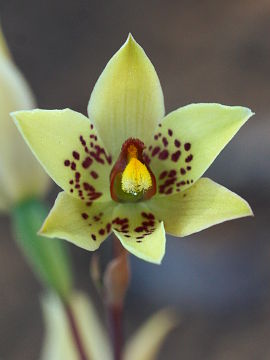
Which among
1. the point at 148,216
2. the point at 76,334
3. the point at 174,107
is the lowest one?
the point at 174,107

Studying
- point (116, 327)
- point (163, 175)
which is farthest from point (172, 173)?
point (116, 327)

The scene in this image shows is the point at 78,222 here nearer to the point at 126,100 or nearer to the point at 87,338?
the point at 126,100

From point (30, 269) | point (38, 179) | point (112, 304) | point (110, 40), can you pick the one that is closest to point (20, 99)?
point (38, 179)

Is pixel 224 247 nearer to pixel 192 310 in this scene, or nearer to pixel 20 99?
pixel 192 310

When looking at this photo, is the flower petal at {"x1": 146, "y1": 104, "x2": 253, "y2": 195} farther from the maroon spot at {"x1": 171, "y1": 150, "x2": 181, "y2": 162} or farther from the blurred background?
the blurred background

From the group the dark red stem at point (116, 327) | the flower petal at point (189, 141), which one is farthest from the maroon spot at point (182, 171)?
the dark red stem at point (116, 327)

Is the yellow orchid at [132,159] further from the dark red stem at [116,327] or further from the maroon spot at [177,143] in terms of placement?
the dark red stem at [116,327]
